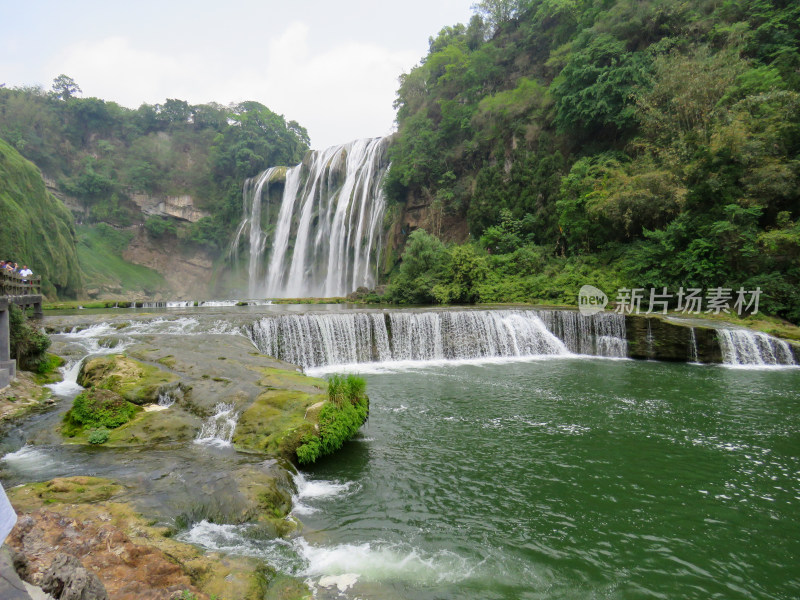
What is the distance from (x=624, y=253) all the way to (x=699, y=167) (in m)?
4.35

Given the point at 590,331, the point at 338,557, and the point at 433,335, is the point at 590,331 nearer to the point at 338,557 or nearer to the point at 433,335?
the point at 433,335

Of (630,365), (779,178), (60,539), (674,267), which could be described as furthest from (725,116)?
(60,539)

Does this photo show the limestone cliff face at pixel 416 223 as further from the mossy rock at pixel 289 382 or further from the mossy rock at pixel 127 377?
the mossy rock at pixel 127 377

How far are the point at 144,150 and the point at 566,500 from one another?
5636cm

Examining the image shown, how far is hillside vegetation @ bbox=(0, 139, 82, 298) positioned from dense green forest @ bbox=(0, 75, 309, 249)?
46.2 feet

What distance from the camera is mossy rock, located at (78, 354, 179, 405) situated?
7.47 metres

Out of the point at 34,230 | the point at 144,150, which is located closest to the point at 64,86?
the point at 144,150

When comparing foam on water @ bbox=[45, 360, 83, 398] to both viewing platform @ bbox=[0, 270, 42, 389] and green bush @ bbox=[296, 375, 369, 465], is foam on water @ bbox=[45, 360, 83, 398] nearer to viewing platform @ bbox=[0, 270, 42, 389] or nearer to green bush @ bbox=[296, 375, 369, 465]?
viewing platform @ bbox=[0, 270, 42, 389]

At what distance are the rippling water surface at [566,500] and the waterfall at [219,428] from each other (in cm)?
160

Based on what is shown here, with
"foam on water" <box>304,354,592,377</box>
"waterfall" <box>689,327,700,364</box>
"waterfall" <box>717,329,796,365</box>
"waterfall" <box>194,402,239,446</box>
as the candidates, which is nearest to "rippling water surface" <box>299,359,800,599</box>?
"waterfall" <box>194,402,239,446</box>

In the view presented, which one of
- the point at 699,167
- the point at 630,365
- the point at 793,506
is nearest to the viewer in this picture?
the point at 793,506

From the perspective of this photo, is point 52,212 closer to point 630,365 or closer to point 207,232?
point 207,232

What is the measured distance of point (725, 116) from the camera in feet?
53.7

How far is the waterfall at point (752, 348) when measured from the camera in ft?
40.6
